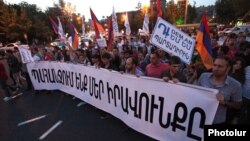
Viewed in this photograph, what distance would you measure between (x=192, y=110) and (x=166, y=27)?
2025mm

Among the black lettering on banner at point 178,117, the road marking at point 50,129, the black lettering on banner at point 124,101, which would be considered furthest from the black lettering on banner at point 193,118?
the road marking at point 50,129

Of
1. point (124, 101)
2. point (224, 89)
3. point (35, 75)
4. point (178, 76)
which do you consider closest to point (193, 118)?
point (224, 89)

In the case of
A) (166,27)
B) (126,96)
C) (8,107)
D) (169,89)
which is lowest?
(8,107)

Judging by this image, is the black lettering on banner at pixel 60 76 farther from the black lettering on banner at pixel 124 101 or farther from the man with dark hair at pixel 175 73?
the man with dark hair at pixel 175 73

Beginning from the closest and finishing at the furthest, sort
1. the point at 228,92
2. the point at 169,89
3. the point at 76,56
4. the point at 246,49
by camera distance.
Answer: the point at 228,92 → the point at 169,89 → the point at 246,49 → the point at 76,56

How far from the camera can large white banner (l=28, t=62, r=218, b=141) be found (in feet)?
15.8

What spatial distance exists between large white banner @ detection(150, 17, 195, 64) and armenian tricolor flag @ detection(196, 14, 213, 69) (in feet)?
0.86

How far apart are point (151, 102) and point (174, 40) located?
4.34 ft

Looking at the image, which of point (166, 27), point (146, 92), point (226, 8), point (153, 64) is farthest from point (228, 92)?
point (226, 8)

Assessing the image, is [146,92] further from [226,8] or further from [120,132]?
[226,8]

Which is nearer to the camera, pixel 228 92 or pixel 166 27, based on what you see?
pixel 228 92

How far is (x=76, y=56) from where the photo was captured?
1212 cm

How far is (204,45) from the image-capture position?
626cm

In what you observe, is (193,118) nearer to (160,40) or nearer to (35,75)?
(160,40)
